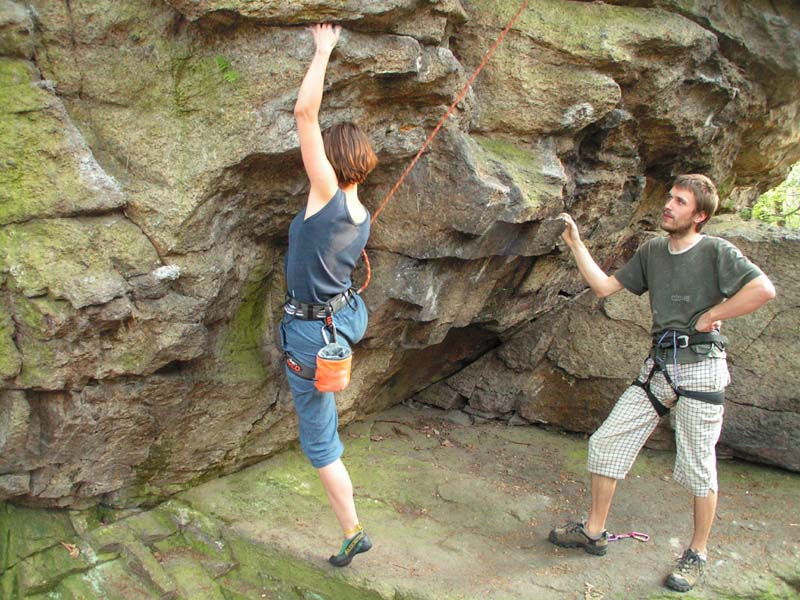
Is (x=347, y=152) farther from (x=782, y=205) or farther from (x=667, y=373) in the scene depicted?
(x=782, y=205)

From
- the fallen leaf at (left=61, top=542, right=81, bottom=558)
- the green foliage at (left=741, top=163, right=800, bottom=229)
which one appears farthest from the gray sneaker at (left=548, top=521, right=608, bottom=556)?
the green foliage at (left=741, top=163, right=800, bottom=229)

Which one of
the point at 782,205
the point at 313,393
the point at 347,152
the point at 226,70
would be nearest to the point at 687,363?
the point at 313,393

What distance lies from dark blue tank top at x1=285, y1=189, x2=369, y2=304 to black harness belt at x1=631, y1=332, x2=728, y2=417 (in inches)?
64.3

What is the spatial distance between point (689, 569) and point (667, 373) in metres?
0.99

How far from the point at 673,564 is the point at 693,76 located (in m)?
2.87

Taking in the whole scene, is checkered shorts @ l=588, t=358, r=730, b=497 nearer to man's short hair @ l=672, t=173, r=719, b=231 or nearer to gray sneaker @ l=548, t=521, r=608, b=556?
gray sneaker @ l=548, t=521, r=608, b=556

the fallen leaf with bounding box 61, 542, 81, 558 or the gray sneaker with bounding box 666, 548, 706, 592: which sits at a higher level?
the gray sneaker with bounding box 666, 548, 706, 592

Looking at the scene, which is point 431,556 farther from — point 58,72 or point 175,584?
point 58,72

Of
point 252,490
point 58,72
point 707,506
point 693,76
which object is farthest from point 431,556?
point 693,76

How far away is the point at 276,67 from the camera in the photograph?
3359mm

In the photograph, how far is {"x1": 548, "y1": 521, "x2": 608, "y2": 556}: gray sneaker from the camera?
3.88 metres

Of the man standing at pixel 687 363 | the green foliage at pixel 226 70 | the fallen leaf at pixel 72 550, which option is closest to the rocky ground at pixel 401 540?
the fallen leaf at pixel 72 550

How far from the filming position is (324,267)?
327 cm

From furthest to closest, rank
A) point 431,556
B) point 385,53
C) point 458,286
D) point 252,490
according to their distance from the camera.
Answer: point 458,286 → point 252,490 → point 431,556 → point 385,53
